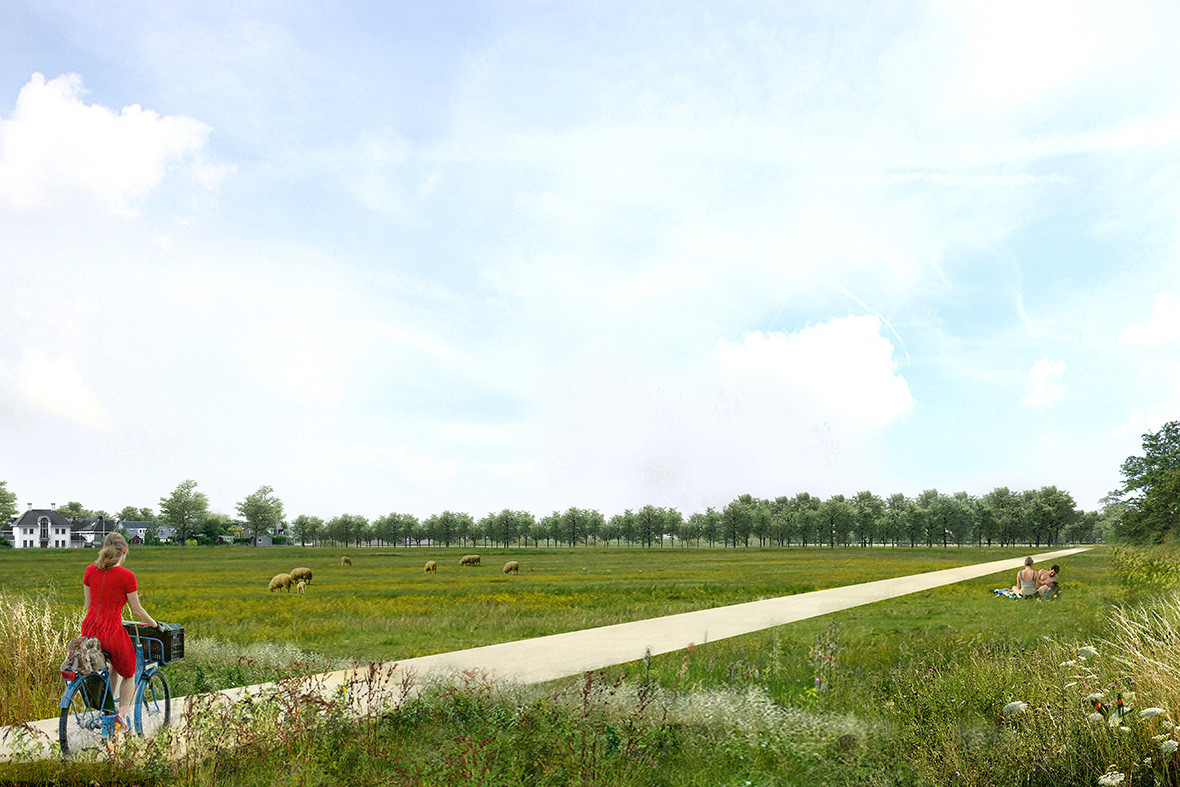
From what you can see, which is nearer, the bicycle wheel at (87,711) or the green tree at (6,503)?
the bicycle wheel at (87,711)

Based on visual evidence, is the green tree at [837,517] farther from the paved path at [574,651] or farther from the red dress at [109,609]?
the red dress at [109,609]

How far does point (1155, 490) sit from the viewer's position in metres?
59.6

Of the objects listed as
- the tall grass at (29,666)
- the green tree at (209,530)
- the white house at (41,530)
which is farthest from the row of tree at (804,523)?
the tall grass at (29,666)

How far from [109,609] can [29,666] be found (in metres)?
4.48

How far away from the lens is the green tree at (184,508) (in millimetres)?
130000

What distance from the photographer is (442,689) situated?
944 centimetres

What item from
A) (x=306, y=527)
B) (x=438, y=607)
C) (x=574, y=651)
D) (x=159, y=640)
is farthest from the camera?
(x=306, y=527)

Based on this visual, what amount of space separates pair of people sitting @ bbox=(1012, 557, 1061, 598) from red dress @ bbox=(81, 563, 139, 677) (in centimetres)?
2076

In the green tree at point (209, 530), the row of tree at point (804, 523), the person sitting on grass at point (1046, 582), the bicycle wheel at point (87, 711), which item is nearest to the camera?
the bicycle wheel at point (87, 711)

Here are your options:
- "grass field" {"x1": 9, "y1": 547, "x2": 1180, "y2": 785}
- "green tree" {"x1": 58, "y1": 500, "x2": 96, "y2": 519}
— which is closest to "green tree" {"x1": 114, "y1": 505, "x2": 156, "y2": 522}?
"green tree" {"x1": 58, "y1": 500, "x2": 96, "y2": 519}

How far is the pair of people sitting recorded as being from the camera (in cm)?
2066

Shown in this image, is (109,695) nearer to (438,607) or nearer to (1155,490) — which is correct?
(438,607)

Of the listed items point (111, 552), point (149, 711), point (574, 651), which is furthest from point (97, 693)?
point (574, 651)

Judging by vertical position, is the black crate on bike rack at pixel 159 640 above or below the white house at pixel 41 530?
above
